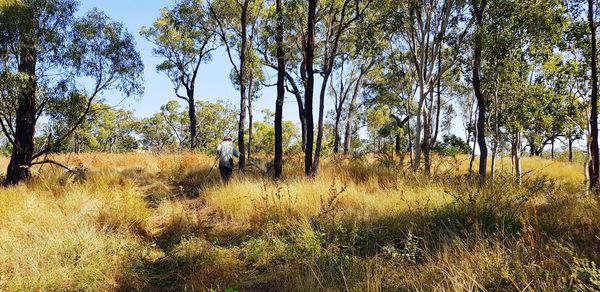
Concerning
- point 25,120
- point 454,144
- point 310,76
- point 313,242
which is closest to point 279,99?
point 310,76

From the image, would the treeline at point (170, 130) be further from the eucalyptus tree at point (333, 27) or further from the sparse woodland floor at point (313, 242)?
the sparse woodland floor at point (313, 242)

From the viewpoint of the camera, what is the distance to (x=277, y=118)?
42.4ft

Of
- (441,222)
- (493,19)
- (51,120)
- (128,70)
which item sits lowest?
(441,222)

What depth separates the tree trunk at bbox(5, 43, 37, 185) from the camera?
984cm

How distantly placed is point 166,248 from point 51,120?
24.3 ft

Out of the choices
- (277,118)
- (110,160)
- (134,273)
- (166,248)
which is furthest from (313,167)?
(110,160)

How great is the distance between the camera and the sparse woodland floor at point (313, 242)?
3467 millimetres

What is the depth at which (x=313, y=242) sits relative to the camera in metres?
5.00

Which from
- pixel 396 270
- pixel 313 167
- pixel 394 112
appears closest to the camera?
pixel 396 270

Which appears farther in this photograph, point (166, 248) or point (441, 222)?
point (166, 248)

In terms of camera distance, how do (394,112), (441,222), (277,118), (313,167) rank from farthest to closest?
(394,112) < (277,118) < (313,167) < (441,222)

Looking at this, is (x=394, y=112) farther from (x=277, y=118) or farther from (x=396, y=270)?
(x=396, y=270)

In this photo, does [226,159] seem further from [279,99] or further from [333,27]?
[333,27]

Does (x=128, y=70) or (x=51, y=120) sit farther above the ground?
(x=128, y=70)
